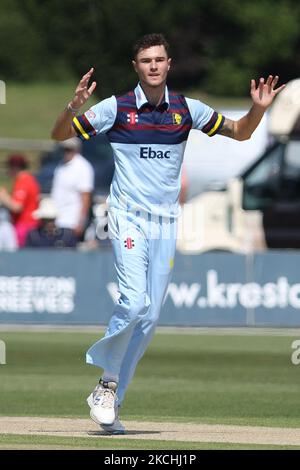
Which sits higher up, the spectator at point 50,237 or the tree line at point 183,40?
the tree line at point 183,40

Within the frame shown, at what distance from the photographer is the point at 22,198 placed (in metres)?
20.7

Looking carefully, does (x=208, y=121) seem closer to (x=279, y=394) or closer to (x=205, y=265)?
(x=279, y=394)

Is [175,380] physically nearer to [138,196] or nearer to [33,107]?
[138,196]

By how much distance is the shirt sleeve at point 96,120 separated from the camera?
9234 millimetres

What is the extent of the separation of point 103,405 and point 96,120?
1.76 metres

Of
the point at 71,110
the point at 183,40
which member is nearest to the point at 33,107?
the point at 183,40

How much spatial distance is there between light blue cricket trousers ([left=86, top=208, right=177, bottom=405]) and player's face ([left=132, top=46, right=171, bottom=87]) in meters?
0.84

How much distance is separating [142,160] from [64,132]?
0.51m

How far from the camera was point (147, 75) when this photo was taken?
926 cm

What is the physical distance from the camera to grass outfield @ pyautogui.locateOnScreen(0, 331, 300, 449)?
10.9 meters

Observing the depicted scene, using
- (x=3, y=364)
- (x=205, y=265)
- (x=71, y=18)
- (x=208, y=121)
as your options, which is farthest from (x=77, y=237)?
(x=71, y=18)

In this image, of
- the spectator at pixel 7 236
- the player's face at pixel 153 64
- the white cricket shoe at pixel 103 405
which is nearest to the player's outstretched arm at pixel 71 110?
the player's face at pixel 153 64

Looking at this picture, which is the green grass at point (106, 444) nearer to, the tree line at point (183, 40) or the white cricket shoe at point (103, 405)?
the white cricket shoe at point (103, 405)

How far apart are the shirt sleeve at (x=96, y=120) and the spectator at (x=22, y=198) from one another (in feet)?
37.1
